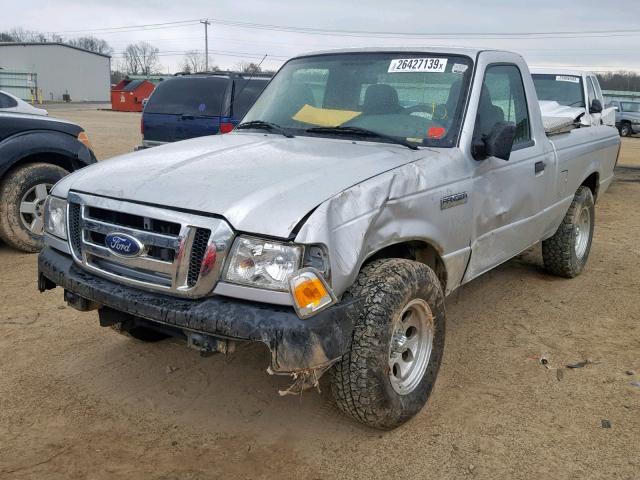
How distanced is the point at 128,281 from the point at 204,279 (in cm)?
49

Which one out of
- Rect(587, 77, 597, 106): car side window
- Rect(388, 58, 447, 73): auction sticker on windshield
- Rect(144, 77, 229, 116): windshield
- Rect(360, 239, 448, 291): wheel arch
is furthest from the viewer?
Rect(587, 77, 597, 106): car side window

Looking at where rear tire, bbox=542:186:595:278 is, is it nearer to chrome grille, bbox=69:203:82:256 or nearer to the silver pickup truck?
the silver pickup truck

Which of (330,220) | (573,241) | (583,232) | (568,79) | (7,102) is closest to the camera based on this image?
(330,220)

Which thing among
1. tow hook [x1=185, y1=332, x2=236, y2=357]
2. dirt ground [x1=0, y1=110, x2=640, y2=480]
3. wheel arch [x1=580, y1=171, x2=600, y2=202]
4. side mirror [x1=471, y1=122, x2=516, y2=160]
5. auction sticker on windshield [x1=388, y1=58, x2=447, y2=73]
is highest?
auction sticker on windshield [x1=388, y1=58, x2=447, y2=73]

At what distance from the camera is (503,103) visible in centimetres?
434

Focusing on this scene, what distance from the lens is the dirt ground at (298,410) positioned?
2.98 meters

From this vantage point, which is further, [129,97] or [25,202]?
[129,97]

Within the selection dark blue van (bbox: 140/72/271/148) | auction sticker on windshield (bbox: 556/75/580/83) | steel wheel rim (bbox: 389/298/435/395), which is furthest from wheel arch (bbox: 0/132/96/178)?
auction sticker on windshield (bbox: 556/75/580/83)

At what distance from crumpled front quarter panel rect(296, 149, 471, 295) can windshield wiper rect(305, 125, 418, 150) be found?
193mm

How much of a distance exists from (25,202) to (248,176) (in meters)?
4.18

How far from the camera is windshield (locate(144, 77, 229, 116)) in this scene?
9320 millimetres

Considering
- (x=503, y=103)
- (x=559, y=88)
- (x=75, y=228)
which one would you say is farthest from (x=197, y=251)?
(x=559, y=88)

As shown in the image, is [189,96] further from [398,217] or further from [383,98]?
[398,217]

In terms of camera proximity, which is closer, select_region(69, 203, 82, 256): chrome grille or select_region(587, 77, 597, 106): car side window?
select_region(69, 203, 82, 256): chrome grille
